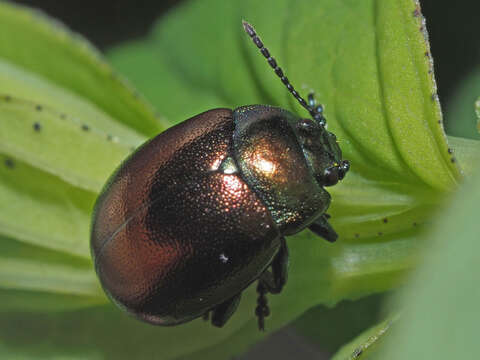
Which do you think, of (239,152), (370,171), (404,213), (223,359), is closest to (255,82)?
(239,152)

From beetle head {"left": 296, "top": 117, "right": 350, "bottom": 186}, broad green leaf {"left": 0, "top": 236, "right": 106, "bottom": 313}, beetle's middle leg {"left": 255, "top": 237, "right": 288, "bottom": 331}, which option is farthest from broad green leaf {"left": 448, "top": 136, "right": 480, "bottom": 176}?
broad green leaf {"left": 0, "top": 236, "right": 106, "bottom": 313}

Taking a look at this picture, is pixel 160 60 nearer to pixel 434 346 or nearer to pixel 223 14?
pixel 223 14

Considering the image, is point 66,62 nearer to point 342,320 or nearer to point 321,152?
point 321,152

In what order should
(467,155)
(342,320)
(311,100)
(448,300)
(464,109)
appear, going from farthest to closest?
(464,109)
(342,320)
(311,100)
(467,155)
(448,300)

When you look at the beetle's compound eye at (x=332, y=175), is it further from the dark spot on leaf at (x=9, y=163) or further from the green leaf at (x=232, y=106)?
the dark spot on leaf at (x=9, y=163)

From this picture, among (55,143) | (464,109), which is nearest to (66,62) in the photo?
(55,143)
